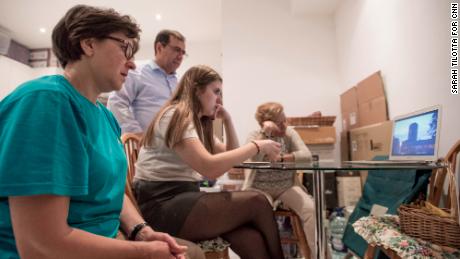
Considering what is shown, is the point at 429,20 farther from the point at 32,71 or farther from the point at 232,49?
the point at 32,71

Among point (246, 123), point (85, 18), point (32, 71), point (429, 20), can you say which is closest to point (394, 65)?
point (429, 20)

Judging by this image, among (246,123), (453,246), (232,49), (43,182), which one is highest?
(232,49)

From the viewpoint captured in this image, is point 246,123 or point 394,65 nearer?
point 394,65

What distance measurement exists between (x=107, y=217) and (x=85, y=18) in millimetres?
472

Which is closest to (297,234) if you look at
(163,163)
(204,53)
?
(163,163)

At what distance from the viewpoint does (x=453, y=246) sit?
1013 millimetres

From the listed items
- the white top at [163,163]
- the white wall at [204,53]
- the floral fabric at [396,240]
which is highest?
the white wall at [204,53]

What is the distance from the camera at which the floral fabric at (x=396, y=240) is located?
1009mm

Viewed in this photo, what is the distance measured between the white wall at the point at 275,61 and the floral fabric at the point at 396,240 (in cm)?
209

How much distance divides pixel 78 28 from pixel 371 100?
7.67 ft

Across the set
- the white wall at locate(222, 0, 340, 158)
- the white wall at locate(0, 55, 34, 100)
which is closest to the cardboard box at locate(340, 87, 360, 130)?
the white wall at locate(222, 0, 340, 158)

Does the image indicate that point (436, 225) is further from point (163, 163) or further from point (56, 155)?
point (56, 155)

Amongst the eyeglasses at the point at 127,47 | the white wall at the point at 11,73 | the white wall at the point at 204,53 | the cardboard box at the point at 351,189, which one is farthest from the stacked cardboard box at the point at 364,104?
the white wall at the point at 11,73

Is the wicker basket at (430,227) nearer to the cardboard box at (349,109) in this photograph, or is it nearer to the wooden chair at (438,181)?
the wooden chair at (438,181)
